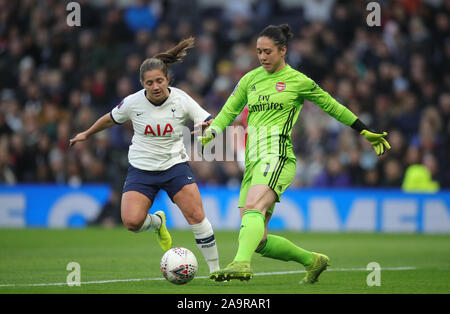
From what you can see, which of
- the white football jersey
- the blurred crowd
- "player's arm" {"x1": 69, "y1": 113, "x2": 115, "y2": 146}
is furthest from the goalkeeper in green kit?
the blurred crowd

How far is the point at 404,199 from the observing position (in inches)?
656

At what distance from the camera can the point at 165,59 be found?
8.74 meters

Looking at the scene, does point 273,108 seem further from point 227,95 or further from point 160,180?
point 227,95

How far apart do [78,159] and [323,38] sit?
6.50 meters

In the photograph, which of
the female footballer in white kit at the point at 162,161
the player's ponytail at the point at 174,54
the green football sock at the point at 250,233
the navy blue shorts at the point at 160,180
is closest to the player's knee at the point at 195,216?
the female footballer in white kit at the point at 162,161

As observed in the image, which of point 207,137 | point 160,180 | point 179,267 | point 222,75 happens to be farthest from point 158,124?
point 222,75

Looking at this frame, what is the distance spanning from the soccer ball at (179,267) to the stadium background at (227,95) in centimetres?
959

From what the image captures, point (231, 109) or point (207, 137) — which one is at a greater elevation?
point (231, 109)

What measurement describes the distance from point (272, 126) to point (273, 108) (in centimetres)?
→ 17

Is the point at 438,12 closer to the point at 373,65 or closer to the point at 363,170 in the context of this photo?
the point at 373,65

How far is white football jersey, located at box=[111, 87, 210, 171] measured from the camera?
27.7ft

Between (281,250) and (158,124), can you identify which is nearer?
(281,250)

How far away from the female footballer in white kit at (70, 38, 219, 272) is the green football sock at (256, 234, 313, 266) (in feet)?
2.41

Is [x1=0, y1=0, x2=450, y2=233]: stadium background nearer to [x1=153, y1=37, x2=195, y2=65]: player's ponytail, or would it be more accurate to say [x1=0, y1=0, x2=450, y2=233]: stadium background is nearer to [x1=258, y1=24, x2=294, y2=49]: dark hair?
[x1=153, y1=37, x2=195, y2=65]: player's ponytail
